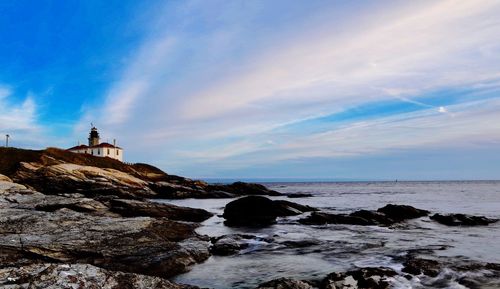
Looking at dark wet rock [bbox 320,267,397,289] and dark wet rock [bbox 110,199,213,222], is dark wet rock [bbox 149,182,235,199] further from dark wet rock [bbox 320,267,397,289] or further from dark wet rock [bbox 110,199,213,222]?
dark wet rock [bbox 320,267,397,289]

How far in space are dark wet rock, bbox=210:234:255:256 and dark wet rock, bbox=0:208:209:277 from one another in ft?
2.01

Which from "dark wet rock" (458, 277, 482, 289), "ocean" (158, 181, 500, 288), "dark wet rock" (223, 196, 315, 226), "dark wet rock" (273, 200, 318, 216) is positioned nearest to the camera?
"dark wet rock" (458, 277, 482, 289)

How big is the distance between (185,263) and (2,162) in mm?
75633

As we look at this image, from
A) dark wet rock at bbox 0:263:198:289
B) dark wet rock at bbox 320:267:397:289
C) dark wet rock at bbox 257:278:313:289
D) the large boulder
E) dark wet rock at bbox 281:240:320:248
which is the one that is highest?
the large boulder

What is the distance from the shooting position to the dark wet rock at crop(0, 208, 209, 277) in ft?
47.0

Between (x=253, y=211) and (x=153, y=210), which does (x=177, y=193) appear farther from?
(x=153, y=210)

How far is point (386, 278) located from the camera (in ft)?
44.9

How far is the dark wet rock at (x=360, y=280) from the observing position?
12.7 m

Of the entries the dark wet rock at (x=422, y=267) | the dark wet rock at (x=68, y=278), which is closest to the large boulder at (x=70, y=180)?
the dark wet rock at (x=422, y=267)

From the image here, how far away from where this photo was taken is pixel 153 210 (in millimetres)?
30641

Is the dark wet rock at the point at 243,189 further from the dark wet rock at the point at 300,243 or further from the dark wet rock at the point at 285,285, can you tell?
the dark wet rock at the point at 285,285

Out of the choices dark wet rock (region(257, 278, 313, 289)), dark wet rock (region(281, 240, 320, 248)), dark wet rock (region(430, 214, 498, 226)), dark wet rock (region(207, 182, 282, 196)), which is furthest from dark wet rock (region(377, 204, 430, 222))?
dark wet rock (region(207, 182, 282, 196))

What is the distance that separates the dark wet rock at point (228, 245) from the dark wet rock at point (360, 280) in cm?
707

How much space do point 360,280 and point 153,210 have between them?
21.0 meters
